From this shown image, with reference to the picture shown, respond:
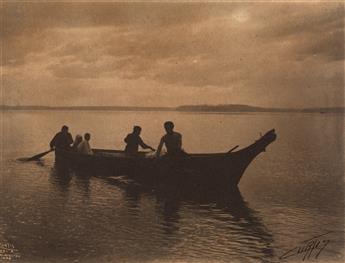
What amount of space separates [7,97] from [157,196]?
5.71 metres

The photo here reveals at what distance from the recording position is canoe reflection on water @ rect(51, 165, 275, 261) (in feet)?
32.4

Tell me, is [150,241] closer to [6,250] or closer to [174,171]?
[6,250]

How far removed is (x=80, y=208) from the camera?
1286cm

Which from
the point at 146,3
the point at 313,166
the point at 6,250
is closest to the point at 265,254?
the point at 6,250

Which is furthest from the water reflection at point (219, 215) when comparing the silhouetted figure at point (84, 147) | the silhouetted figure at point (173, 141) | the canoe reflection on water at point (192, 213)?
the silhouetted figure at point (84, 147)
